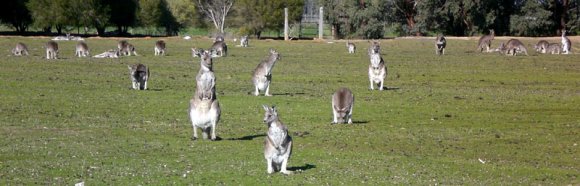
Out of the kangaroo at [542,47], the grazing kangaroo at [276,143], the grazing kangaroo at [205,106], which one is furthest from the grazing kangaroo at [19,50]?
the grazing kangaroo at [276,143]

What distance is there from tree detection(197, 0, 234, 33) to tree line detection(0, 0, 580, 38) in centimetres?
845

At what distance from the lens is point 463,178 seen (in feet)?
45.9

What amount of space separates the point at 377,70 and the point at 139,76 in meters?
7.11

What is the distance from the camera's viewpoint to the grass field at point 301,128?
1400 cm

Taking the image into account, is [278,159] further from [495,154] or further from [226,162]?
[495,154]

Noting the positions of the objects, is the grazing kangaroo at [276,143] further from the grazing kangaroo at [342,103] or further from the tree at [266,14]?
the tree at [266,14]

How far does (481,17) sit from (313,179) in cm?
7160

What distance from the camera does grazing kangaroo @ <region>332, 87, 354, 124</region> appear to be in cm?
1986

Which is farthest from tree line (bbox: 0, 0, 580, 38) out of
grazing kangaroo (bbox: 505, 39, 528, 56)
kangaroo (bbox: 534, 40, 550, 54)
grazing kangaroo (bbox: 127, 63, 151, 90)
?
grazing kangaroo (bbox: 127, 63, 151, 90)

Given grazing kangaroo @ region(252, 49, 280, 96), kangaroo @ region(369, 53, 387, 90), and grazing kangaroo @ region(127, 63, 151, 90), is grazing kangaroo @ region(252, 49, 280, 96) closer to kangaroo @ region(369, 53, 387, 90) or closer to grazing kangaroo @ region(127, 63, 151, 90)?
kangaroo @ region(369, 53, 387, 90)

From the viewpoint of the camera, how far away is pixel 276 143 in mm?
12992

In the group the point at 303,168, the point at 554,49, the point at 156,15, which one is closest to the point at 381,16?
the point at 156,15

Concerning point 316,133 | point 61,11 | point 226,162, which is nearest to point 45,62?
point 316,133

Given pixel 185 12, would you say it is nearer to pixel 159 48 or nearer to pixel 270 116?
pixel 159 48
